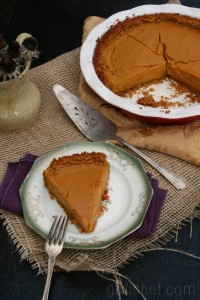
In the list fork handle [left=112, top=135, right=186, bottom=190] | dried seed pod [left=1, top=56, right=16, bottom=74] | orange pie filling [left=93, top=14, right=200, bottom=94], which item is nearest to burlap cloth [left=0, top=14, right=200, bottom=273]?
fork handle [left=112, top=135, right=186, bottom=190]

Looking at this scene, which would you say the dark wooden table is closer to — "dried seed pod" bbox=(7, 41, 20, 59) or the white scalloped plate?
the white scalloped plate

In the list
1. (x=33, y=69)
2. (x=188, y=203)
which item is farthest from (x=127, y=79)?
(x=188, y=203)

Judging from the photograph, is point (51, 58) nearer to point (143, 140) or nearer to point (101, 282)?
point (143, 140)

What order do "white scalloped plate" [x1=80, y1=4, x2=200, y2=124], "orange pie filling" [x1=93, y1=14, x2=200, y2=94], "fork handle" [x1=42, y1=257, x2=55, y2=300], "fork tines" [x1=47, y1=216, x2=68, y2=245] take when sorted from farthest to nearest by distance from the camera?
1. "orange pie filling" [x1=93, y1=14, x2=200, y2=94]
2. "white scalloped plate" [x1=80, y1=4, x2=200, y2=124]
3. "fork tines" [x1=47, y1=216, x2=68, y2=245]
4. "fork handle" [x1=42, y1=257, x2=55, y2=300]

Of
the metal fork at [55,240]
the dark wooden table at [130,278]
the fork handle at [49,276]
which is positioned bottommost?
the dark wooden table at [130,278]

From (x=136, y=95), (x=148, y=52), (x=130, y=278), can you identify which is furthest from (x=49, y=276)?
(x=148, y=52)

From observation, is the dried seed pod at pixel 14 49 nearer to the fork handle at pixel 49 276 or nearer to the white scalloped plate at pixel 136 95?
the white scalloped plate at pixel 136 95

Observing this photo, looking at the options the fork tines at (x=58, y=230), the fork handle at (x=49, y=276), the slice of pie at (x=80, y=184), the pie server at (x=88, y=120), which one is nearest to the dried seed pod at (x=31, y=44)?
the pie server at (x=88, y=120)

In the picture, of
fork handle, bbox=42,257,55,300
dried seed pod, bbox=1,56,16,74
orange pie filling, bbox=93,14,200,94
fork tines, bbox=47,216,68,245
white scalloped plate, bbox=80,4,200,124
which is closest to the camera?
fork handle, bbox=42,257,55,300
